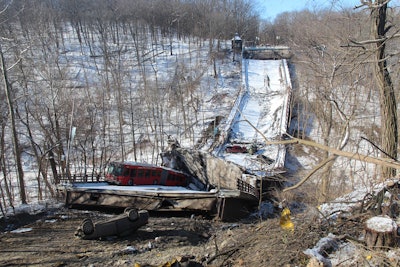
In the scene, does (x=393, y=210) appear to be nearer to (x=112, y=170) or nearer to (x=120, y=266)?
(x=120, y=266)

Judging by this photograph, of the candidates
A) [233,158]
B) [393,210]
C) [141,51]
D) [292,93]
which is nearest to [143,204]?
[393,210]

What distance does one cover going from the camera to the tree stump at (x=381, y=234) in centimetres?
476

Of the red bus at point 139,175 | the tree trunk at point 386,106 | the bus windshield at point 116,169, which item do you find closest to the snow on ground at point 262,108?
the red bus at point 139,175

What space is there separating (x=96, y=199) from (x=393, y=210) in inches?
364

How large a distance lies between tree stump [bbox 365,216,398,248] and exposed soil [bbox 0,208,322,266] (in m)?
0.91

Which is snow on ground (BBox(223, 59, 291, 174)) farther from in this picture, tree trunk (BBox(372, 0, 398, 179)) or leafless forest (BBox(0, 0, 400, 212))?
tree trunk (BBox(372, 0, 398, 179))

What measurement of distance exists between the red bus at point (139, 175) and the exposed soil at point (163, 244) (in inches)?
110

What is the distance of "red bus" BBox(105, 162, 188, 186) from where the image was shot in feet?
49.0

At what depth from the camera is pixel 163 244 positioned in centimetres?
872

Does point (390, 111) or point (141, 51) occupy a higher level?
point (141, 51)

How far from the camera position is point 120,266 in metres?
7.11

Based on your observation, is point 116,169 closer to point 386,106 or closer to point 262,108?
point 386,106

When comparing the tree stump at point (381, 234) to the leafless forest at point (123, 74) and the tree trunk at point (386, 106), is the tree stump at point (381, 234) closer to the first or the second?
the tree trunk at point (386, 106)

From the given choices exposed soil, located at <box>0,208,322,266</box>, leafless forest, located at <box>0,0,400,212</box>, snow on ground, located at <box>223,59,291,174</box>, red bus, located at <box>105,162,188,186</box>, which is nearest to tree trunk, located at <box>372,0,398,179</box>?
exposed soil, located at <box>0,208,322,266</box>
